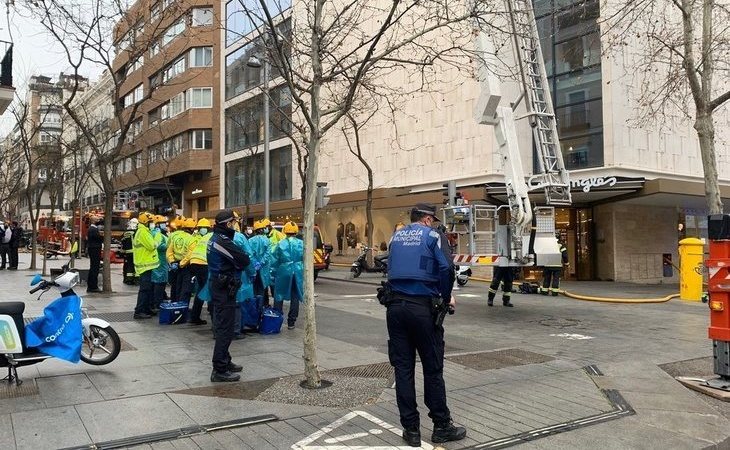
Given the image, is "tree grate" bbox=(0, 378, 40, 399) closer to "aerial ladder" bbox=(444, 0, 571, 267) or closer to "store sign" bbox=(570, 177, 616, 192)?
"aerial ladder" bbox=(444, 0, 571, 267)

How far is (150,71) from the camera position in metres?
45.3

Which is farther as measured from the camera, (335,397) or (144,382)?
(144,382)

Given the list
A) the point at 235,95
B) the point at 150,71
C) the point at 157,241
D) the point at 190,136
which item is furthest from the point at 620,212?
the point at 150,71

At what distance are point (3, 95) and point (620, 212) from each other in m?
19.7

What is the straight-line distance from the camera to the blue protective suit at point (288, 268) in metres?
9.63

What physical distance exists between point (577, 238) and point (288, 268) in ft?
49.7

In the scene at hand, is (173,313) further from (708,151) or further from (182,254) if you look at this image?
(708,151)

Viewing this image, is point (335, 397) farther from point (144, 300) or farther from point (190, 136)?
point (190, 136)

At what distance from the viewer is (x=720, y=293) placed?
6.20 meters

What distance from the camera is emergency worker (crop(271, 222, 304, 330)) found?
31.6 feet

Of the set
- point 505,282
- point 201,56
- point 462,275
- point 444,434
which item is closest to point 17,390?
point 444,434

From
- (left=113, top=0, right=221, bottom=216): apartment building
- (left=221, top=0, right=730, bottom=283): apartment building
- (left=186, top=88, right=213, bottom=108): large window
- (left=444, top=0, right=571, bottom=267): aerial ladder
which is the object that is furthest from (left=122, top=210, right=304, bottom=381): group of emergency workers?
(left=186, top=88, right=213, bottom=108): large window

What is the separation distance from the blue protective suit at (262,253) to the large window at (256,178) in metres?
21.3

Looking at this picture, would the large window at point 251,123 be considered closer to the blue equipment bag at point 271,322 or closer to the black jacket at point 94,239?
the black jacket at point 94,239
